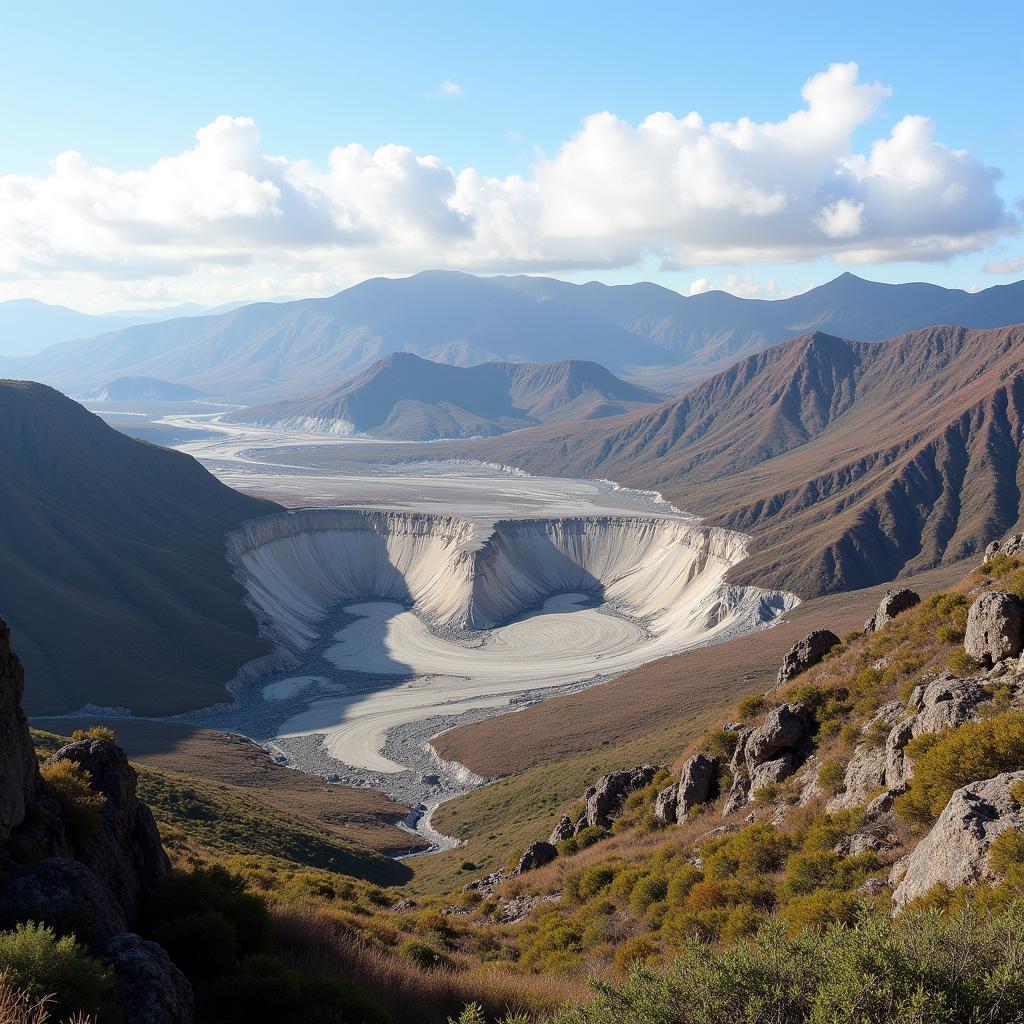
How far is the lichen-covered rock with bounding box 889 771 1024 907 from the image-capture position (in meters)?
11.5

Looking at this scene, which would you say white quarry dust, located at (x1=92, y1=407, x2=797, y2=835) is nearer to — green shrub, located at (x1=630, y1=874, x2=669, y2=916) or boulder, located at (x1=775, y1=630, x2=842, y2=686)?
boulder, located at (x1=775, y1=630, x2=842, y2=686)

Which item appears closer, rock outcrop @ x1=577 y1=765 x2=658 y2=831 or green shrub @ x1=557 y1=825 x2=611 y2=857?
green shrub @ x1=557 y1=825 x2=611 y2=857

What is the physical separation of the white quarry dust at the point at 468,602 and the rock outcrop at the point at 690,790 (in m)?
49.2

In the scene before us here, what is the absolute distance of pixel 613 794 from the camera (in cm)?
2894

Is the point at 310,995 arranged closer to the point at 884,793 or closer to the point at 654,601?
the point at 884,793

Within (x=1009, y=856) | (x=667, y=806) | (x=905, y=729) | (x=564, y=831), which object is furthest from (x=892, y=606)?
(x=1009, y=856)

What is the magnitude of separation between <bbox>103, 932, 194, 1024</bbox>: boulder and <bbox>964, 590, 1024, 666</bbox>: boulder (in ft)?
55.1

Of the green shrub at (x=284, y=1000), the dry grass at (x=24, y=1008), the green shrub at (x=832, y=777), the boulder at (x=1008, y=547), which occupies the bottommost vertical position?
the green shrub at (x=284, y=1000)

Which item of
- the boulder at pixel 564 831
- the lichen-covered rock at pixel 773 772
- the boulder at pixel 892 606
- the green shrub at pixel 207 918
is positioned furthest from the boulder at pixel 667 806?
the green shrub at pixel 207 918

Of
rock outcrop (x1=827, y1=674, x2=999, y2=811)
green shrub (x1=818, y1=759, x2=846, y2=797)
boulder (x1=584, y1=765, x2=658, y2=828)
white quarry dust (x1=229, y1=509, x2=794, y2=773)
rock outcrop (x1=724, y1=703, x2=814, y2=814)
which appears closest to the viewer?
rock outcrop (x1=827, y1=674, x2=999, y2=811)

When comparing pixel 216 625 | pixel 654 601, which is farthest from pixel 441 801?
pixel 654 601

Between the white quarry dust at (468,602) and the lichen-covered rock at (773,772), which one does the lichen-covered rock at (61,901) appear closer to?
the lichen-covered rock at (773,772)

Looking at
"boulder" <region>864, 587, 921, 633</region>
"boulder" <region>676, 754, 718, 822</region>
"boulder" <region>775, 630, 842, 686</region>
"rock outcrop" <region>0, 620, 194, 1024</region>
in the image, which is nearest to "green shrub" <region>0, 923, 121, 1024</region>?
"rock outcrop" <region>0, 620, 194, 1024</region>

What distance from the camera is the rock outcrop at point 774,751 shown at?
21.4 m
